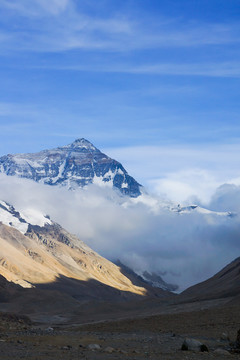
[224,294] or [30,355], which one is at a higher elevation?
[224,294]

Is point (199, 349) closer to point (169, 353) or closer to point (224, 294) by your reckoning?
point (169, 353)

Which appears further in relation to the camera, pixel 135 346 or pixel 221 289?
pixel 221 289

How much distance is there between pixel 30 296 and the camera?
17962 centimetres

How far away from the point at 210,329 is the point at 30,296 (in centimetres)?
13975

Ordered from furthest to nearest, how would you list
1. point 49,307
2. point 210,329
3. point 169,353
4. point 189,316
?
point 49,307 < point 189,316 < point 210,329 < point 169,353

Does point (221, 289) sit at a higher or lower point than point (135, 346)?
higher

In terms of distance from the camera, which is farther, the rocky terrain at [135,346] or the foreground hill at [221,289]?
the foreground hill at [221,289]

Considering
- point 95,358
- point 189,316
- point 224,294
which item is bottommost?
point 95,358

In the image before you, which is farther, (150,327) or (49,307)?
(49,307)

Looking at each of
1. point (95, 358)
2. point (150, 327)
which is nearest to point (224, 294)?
point (150, 327)

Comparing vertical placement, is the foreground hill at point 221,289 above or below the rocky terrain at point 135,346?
above

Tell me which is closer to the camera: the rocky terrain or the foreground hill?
the rocky terrain

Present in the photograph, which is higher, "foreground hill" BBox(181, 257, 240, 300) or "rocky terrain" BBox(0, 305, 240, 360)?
"foreground hill" BBox(181, 257, 240, 300)

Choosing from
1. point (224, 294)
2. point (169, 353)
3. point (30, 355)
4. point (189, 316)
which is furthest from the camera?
point (224, 294)
